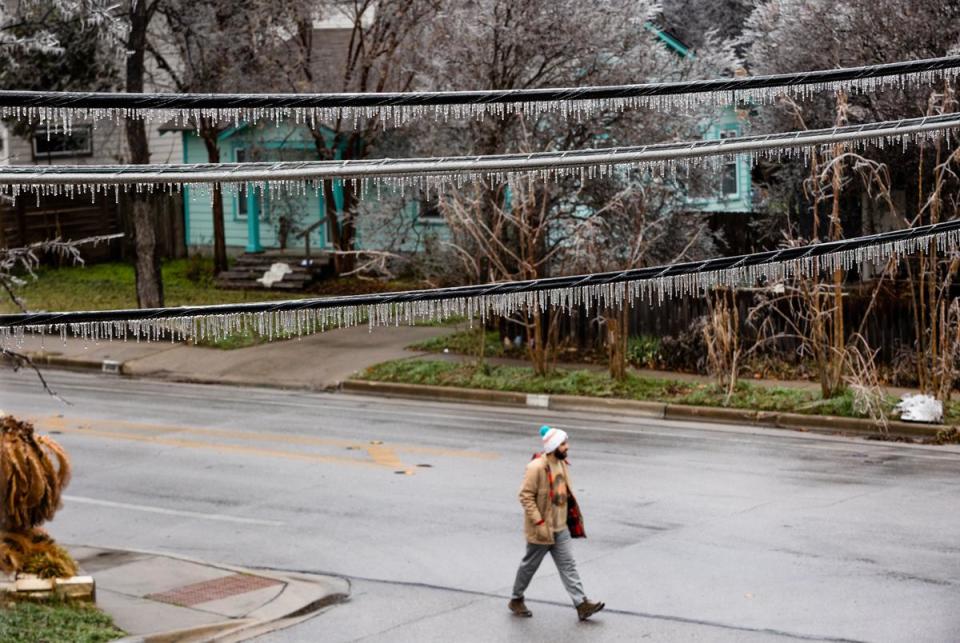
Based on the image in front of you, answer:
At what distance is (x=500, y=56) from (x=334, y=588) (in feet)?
45.8

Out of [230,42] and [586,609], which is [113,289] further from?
[586,609]

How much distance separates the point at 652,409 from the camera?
20.2 meters

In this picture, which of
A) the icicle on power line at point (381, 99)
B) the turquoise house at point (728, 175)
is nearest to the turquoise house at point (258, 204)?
the turquoise house at point (728, 175)

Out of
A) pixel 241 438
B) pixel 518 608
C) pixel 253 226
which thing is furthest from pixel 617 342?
pixel 253 226

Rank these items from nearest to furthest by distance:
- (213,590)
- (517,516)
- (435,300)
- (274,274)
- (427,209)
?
(435,300), (213,590), (517,516), (427,209), (274,274)

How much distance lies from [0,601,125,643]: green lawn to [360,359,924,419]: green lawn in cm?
1149

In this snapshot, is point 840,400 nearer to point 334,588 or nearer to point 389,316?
point 334,588

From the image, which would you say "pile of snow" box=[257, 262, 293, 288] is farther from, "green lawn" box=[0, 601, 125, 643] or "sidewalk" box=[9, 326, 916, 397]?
"green lawn" box=[0, 601, 125, 643]

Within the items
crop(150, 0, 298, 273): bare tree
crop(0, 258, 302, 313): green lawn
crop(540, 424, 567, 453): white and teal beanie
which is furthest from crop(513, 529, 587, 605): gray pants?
crop(150, 0, 298, 273): bare tree

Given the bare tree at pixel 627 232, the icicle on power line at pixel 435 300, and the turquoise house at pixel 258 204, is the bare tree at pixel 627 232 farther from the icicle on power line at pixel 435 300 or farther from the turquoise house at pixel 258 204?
the icicle on power line at pixel 435 300

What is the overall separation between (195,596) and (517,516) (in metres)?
3.53

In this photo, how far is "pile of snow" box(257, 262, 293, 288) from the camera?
32.7 metres

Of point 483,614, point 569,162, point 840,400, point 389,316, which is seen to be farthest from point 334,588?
point 840,400

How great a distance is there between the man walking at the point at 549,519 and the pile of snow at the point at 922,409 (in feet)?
28.7
